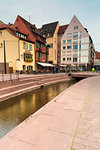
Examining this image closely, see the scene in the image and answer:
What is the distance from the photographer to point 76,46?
4397 centimetres

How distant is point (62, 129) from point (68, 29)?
47.4 metres

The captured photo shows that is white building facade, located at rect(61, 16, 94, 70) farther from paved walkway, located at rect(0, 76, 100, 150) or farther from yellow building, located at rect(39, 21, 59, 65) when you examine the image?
paved walkway, located at rect(0, 76, 100, 150)

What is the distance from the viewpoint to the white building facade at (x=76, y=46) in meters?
42.0

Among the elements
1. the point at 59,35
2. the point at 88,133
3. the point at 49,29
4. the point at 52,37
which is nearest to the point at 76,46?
the point at 59,35

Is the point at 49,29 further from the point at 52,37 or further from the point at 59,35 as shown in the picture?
the point at 59,35

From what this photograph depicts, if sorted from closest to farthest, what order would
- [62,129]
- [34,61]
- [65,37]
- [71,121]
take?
[62,129], [71,121], [34,61], [65,37]

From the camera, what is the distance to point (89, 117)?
156 inches

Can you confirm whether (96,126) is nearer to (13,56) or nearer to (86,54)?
(13,56)

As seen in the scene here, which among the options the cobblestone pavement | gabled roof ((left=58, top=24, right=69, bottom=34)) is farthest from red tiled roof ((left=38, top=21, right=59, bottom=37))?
the cobblestone pavement

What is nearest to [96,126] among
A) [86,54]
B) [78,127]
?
[78,127]

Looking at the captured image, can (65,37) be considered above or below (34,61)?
above

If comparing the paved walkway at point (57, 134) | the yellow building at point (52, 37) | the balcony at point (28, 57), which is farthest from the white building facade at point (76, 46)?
the paved walkway at point (57, 134)

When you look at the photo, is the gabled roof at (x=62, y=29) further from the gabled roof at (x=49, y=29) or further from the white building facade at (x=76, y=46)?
the gabled roof at (x=49, y=29)

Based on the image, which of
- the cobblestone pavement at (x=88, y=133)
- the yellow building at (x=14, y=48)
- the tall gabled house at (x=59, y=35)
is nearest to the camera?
the cobblestone pavement at (x=88, y=133)
